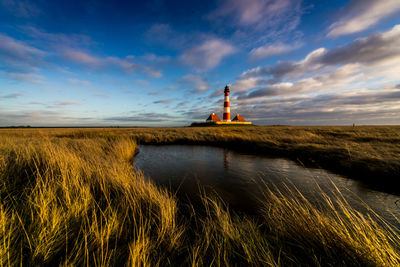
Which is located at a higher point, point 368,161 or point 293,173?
point 368,161

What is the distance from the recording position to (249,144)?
15.9m

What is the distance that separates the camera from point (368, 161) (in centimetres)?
778

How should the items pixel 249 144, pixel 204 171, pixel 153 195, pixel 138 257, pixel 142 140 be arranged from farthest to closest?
pixel 142 140
pixel 249 144
pixel 204 171
pixel 153 195
pixel 138 257

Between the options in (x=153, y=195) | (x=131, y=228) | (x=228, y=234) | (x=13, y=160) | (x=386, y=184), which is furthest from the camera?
(x=386, y=184)

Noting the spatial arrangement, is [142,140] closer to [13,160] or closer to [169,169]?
[169,169]

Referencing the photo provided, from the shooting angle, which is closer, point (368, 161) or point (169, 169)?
point (368, 161)

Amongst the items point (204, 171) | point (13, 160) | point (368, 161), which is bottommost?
point (204, 171)

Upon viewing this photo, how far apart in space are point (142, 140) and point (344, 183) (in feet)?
62.7

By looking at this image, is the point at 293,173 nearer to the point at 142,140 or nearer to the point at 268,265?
the point at 268,265

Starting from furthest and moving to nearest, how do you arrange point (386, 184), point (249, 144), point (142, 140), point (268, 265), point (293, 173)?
point (142, 140)
point (249, 144)
point (293, 173)
point (386, 184)
point (268, 265)

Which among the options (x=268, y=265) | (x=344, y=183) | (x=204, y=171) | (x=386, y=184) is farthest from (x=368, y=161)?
(x=268, y=265)

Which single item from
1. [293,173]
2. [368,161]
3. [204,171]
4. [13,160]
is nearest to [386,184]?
[368,161]

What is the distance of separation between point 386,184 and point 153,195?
897cm

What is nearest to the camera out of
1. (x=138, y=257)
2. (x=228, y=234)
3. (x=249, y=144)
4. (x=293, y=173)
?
(x=138, y=257)
